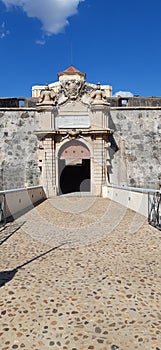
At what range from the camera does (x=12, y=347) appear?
89.9 inches

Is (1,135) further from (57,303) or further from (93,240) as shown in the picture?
(57,303)

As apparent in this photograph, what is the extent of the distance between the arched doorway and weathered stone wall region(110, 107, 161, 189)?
2.02 metres

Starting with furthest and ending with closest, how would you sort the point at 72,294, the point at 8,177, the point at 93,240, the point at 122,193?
the point at 8,177 → the point at 122,193 → the point at 93,240 → the point at 72,294

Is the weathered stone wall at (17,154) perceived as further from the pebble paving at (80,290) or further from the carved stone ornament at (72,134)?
the pebble paving at (80,290)

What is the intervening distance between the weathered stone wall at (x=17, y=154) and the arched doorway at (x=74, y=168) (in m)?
1.69

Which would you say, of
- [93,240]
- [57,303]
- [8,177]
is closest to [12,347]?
[57,303]

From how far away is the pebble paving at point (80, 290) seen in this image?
240cm

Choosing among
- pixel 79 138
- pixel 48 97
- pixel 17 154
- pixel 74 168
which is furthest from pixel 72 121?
pixel 74 168

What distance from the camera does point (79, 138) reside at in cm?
1423

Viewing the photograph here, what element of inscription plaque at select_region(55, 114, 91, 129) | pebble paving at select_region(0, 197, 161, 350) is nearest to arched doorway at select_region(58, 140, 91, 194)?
inscription plaque at select_region(55, 114, 91, 129)

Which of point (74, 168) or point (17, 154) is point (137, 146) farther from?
point (17, 154)

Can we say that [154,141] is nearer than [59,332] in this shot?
No

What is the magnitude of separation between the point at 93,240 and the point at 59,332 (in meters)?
3.03

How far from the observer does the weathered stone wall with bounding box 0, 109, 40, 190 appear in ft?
50.6
